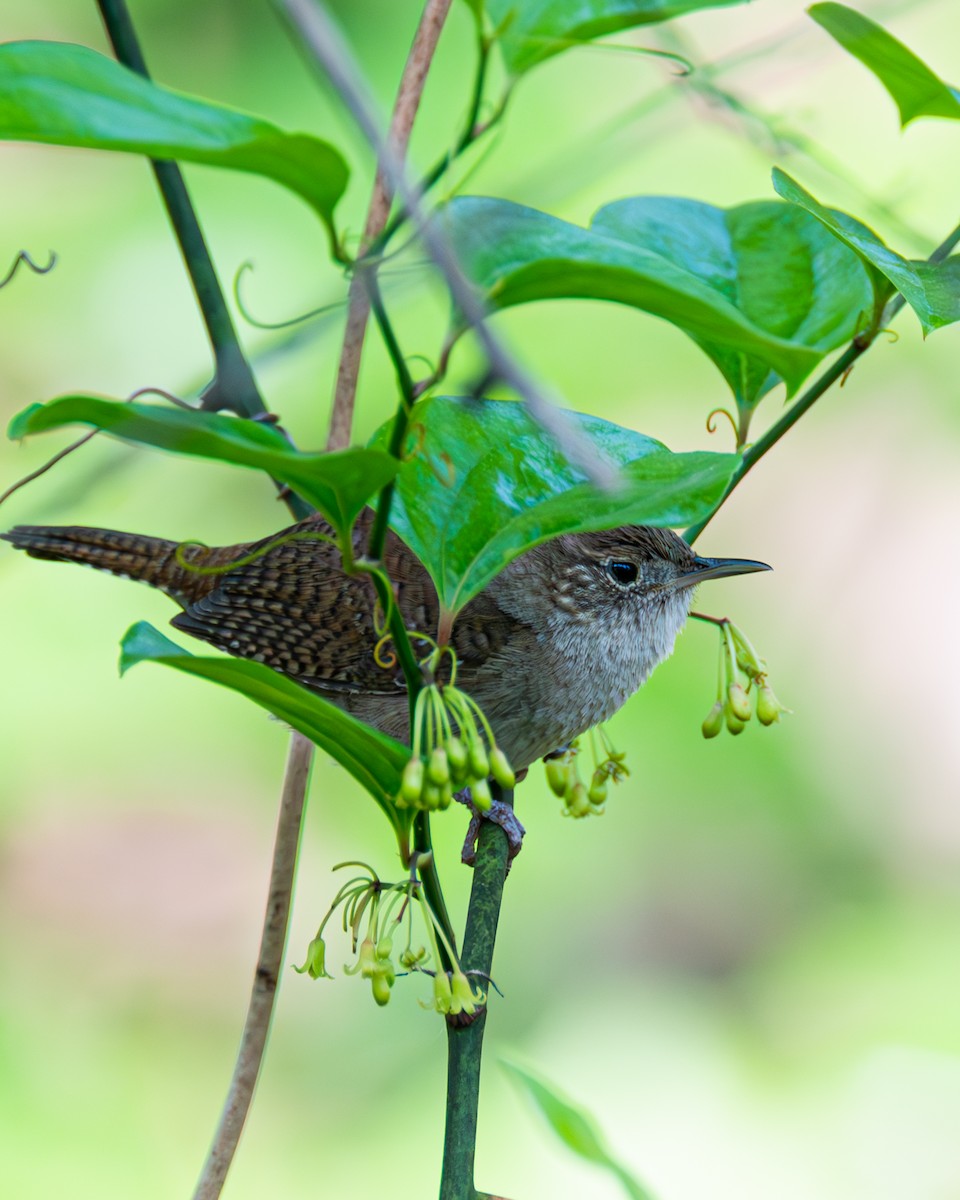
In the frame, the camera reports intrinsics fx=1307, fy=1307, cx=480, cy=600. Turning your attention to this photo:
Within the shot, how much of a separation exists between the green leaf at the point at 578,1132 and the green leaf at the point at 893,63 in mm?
1030

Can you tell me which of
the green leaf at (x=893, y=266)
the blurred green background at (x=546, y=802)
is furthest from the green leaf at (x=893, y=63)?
the blurred green background at (x=546, y=802)

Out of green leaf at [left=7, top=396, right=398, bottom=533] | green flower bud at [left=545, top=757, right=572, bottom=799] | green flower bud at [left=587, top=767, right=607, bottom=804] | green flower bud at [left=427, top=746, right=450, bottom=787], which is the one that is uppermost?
green flower bud at [left=545, top=757, right=572, bottom=799]

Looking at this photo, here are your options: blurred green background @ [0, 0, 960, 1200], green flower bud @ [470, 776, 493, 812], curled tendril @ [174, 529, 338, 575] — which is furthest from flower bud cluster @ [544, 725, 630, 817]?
blurred green background @ [0, 0, 960, 1200]

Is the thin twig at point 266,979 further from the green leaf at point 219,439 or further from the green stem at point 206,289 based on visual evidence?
the green leaf at point 219,439

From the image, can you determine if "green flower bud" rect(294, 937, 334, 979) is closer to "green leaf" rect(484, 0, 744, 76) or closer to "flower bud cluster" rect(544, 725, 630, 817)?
"flower bud cluster" rect(544, 725, 630, 817)

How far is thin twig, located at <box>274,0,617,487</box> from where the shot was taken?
618 mm

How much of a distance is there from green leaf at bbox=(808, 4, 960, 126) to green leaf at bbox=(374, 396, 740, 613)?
1.39 ft

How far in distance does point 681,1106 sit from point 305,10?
3402 mm

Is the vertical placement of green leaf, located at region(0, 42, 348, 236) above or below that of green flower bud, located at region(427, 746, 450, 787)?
above

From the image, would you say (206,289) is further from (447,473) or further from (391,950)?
(391,950)

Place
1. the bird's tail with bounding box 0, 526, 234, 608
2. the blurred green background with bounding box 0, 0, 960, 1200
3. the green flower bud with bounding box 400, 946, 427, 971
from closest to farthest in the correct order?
1. the green flower bud with bounding box 400, 946, 427, 971
2. the bird's tail with bounding box 0, 526, 234, 608
3. the blurred green background with bounding box 0, 0, 960, 1200

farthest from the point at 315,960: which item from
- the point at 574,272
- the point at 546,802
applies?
the point at 546,802

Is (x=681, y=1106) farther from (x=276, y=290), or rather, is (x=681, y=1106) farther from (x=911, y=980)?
(x=276, y=290)

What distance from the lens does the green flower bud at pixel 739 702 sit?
5.13 feet
